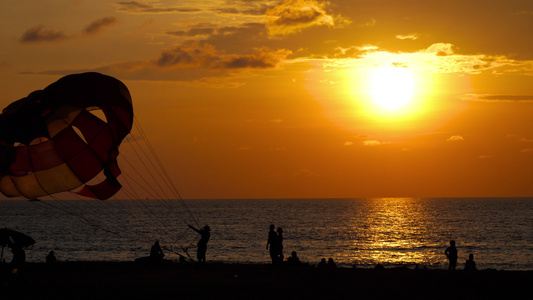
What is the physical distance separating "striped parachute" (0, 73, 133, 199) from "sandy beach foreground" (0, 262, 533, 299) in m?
3.49

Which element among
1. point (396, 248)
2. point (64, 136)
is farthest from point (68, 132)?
point (396, 248)

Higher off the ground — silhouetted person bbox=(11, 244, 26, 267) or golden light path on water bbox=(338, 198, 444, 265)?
silhouetted person bbox=(11, 244, 26, 267)

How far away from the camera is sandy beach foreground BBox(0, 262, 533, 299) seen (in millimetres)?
18531

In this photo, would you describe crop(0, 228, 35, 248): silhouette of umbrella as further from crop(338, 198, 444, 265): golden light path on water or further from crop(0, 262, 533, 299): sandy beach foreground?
Result: crop(338, 198, 444, 265): golden light path on water

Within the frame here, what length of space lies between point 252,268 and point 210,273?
2.08 metres

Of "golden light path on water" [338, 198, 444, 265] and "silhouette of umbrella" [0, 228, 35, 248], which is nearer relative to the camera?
"silhouette of umbrella" [0, 228, 35, 248]

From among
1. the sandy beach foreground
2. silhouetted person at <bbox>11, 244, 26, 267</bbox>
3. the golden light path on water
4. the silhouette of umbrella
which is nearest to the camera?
the sandy beach foreground

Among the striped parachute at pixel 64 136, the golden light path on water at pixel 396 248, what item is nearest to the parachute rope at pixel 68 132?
the striped parachute at pixel 64 136

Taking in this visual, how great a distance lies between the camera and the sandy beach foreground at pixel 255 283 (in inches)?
730

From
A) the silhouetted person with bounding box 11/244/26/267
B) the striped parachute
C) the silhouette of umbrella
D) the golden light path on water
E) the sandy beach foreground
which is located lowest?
the golden light path on water

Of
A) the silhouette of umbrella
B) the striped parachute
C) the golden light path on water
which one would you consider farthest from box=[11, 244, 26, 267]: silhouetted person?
the golden light path on water

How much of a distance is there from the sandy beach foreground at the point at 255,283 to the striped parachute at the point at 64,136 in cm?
349

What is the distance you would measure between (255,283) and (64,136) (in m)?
8.78

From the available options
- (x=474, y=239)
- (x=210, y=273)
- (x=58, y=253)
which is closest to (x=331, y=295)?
(x=210, y=273)
